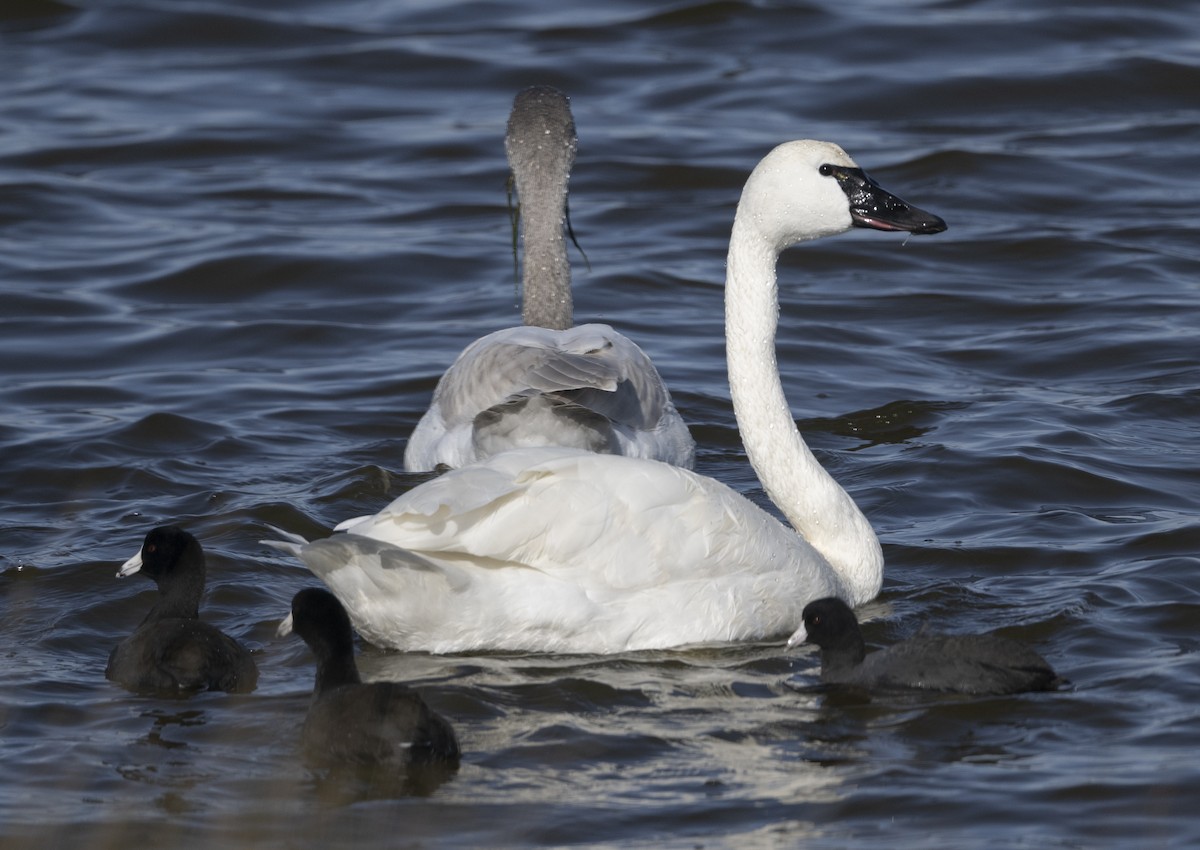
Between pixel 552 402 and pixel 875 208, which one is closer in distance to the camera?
pixel 875 208

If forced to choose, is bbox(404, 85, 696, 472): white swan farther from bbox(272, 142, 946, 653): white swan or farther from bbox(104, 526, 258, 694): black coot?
bbox(104, 526, 258, 694): black coot

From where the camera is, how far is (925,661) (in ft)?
20.9

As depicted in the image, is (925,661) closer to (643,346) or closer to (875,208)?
(875,208)

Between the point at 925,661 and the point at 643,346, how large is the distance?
6012mm

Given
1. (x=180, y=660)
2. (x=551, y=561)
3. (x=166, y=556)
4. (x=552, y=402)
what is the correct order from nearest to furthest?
1. (x=180, y=660)
2. (x=551, y=561)
3. (x=166, y=556)
4. (x=552, y=402)

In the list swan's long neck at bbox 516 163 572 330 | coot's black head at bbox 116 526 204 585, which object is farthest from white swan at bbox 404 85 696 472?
coot's black head at bbox 116 526 204 585

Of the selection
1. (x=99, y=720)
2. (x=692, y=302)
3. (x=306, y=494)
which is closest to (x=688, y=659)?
(x=99, y=720)

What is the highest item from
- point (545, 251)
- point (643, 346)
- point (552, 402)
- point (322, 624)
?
point (545, 251)

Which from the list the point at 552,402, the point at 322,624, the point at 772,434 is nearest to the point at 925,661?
the point at 772,434

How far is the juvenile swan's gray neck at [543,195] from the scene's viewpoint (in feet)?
33.7

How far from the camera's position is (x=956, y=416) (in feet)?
34.3

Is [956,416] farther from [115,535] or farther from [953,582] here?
[115,535]

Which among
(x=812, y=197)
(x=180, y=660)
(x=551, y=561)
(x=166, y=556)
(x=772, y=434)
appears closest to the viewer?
(x=180, y=660)

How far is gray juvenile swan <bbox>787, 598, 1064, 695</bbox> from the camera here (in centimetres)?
629
